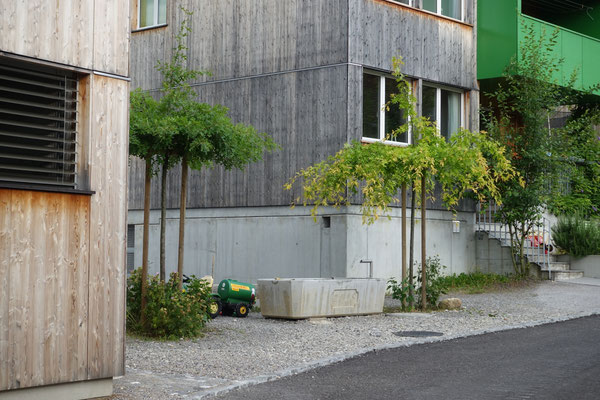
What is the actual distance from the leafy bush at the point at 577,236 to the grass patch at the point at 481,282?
Result: 5.70ft

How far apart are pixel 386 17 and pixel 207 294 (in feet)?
31.9

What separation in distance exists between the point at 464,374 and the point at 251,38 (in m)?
13.2

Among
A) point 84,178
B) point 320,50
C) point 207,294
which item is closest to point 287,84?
point 320,50

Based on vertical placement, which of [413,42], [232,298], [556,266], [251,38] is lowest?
[232,298]

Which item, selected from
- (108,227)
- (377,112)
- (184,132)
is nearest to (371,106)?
(377,112)

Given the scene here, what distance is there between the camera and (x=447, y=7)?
2233cm

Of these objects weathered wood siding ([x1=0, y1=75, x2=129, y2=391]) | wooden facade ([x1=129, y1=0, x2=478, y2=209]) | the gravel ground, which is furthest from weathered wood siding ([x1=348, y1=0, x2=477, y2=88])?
weathered wood siding ([x1=0, y1=75, x2=129, y2=391])

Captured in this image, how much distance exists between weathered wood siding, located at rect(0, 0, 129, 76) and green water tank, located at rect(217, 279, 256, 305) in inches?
292

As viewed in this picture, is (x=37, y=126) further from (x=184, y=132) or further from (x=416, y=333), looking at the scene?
(x=416, y=333)

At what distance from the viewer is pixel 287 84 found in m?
20.5

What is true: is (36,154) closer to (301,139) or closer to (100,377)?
(100,377)

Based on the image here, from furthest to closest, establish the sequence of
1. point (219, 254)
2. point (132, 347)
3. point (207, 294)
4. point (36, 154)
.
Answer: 1. point (219, 254)
2. point (207, 294)
3. point (132, 347)
4. point (36, 154)

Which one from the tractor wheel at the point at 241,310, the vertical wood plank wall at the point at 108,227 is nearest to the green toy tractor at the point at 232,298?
the tractor wheel at the point at 241,310

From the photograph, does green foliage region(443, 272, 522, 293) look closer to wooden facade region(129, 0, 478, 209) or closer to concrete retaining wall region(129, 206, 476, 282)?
concrete retaining wall region(129, 206, 476, 282)
